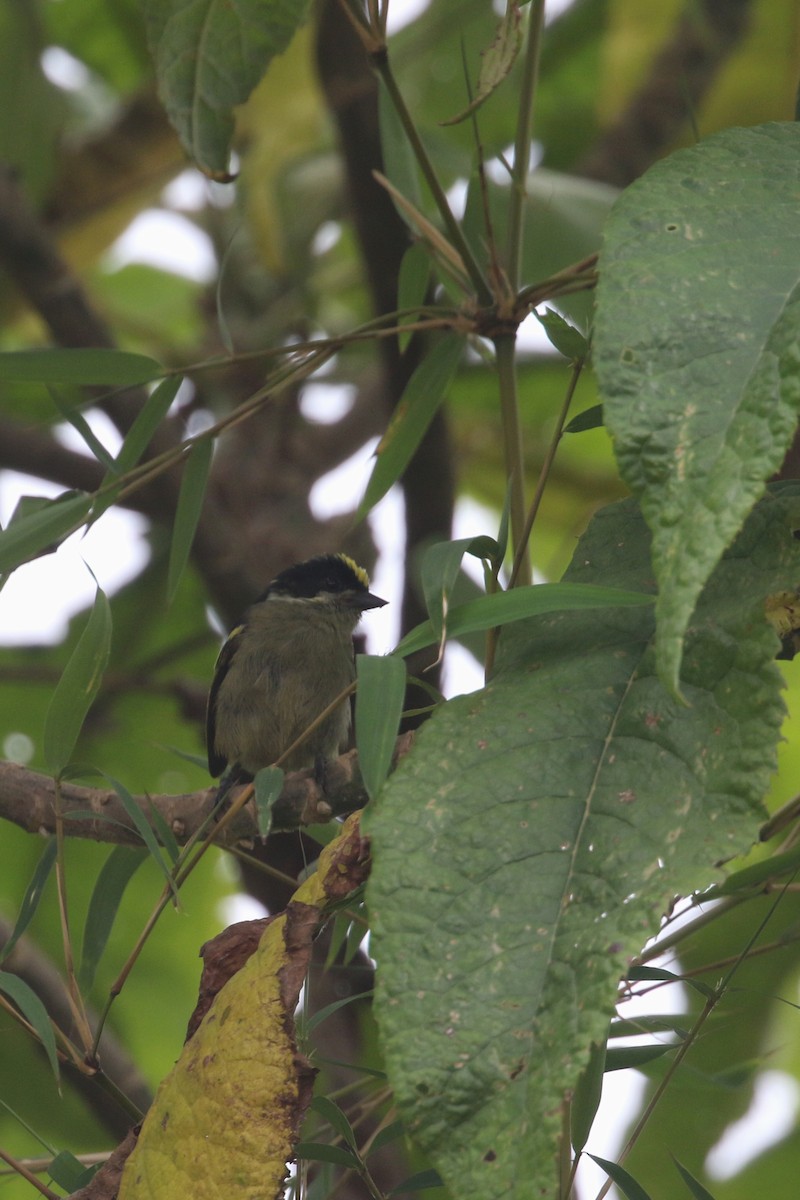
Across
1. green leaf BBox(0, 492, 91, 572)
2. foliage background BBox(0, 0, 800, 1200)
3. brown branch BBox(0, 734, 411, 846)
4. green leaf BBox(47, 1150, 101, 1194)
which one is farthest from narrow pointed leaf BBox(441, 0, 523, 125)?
foliage background BBox(0, 0, 800, 1200)

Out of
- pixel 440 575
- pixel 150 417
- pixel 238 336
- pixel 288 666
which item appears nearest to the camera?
pixel 440 575

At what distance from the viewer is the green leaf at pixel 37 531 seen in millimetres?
1664

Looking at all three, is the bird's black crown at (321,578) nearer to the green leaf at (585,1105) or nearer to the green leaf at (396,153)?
the green leaf at (396,153)

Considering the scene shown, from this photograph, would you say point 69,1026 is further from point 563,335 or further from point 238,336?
point 238,336

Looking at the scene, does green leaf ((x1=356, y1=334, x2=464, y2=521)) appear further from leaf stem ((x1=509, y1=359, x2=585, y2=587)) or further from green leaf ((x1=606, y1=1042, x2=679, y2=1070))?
green leaf ((x1=606, y1=1042, x2=679, y2=1070))

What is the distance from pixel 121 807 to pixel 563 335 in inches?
38.3

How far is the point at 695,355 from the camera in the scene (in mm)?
1043

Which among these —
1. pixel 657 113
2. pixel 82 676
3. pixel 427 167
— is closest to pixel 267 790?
pixel 82 676

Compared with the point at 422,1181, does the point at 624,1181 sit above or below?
below

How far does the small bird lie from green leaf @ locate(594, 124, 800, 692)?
2.12 meters

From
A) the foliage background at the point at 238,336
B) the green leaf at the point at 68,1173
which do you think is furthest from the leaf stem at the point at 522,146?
the foliage background at the point at 238,336

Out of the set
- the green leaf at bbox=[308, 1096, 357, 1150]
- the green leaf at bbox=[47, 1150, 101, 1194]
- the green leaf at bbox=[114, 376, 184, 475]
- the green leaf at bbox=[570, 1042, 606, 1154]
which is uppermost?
the green leaf at bbox=[114, 376, 184, 475]

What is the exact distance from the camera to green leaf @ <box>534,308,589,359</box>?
5.18 ft

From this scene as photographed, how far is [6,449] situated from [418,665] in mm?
1644
